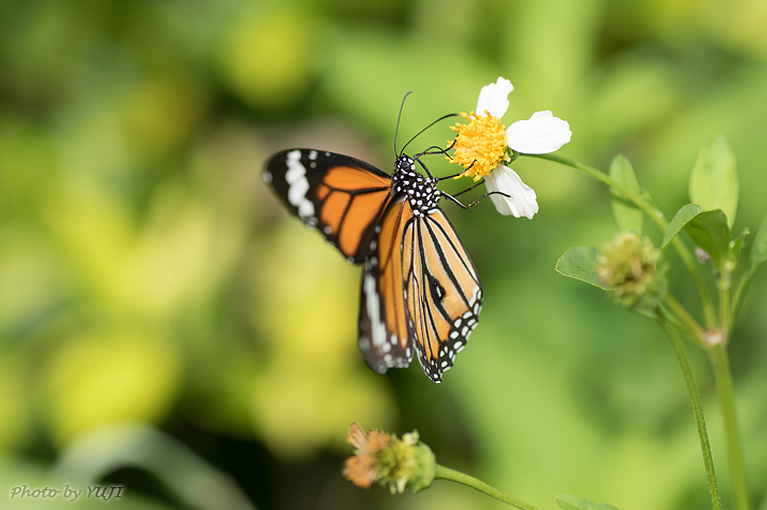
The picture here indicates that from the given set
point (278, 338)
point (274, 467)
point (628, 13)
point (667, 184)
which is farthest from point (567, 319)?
point (628, 13)

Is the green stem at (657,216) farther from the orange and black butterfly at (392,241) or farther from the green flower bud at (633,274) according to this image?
the orange and black butterfly at (392,241)

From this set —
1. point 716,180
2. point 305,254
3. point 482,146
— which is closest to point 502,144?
point 482,146

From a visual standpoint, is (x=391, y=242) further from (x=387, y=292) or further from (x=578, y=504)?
(x=578, y=504)

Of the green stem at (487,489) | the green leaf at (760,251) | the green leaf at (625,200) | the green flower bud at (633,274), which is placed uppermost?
the green leaf at (625,200)

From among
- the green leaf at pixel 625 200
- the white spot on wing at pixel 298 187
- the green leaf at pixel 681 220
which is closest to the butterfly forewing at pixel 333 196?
the white spot on wing at pixel 298 187

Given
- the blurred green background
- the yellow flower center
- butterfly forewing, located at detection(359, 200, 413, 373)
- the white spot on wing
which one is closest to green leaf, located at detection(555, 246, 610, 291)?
the yellow flower center

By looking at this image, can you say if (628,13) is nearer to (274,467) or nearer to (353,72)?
(353,72)

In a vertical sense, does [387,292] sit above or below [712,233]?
above
